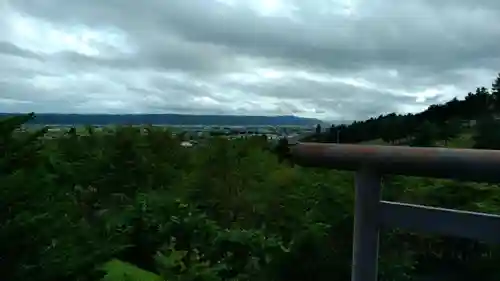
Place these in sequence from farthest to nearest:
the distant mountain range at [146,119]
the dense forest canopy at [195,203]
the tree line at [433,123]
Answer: the distant mountain range at [146,119] < the dense forest canopy at [195,203] < the tree line at [433,123]

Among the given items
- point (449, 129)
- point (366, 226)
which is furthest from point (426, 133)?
point (366, 226)

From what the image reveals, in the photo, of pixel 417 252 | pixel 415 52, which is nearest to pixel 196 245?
pixel 415 52

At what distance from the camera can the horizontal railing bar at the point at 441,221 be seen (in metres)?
1.36

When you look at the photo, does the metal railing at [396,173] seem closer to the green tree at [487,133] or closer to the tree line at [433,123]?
the tree line at [433,123]

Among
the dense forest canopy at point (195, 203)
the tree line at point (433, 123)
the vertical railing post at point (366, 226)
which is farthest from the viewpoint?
the dense forest canopy at point (195, 203)

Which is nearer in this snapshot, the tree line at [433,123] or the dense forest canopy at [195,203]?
the tree line at [433,123]

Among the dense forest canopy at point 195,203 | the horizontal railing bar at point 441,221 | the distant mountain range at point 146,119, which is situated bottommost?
the dense forest canopy at point 195,203

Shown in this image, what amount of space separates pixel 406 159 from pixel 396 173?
8 centimetres

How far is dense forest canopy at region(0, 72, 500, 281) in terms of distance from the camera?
2.05m

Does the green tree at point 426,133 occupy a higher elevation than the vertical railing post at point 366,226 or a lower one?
higher

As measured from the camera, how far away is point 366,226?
1496mm

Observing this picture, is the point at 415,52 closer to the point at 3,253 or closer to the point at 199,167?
the point at 199,167

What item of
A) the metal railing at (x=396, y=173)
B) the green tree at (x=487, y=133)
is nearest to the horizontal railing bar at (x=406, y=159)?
the metal railing at (x=396, y=173)

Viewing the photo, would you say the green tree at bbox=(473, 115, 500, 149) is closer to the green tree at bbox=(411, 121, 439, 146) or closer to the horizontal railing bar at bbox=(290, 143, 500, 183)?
the green tree at bbox=(411, 121, 439, 146)
